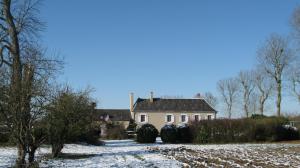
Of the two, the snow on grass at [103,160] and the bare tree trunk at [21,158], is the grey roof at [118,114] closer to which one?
the snow on grass at [103,160]

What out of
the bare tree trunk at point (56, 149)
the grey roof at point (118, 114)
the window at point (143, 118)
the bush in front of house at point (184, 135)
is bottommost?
the bare tree trunk at point (56, 149)

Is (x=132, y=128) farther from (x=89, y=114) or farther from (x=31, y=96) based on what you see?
(x=31, y=96)

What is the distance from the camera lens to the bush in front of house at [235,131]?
3216 cm

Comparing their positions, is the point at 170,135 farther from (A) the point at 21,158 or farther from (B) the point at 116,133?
(A) the point at 21,158

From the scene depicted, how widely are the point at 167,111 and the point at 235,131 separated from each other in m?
35.4

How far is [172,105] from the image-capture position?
224ft

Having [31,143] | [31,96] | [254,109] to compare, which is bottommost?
[31,143]

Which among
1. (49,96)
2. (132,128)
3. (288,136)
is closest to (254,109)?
(132,128)

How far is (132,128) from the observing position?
2144 inches

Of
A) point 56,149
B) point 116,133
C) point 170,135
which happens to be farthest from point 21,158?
point 116,133

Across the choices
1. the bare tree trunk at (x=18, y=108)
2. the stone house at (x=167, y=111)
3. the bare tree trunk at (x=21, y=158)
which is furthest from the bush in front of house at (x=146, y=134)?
the stone house at (x=167, y=111)

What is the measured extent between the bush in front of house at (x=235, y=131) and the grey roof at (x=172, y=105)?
34.3 metres

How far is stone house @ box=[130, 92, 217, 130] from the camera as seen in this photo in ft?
219

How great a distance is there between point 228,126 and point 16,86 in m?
23.5
